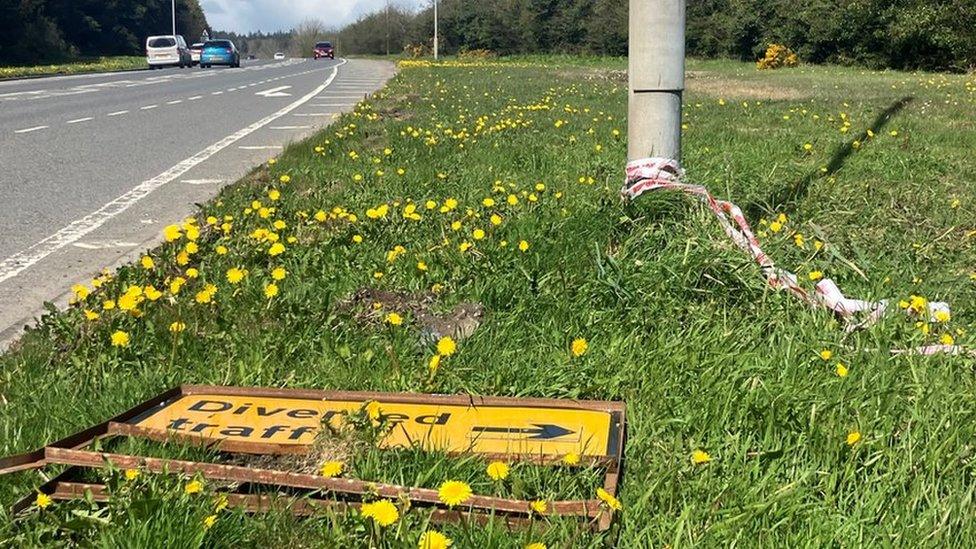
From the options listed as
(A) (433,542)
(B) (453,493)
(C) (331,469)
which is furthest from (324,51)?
(A) (433,542)

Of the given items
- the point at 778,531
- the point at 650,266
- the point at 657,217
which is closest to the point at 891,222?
the point at 657,217

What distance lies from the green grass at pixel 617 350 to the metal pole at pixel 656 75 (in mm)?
355

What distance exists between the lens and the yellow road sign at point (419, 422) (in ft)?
7.10

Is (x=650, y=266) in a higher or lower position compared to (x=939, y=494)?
higher

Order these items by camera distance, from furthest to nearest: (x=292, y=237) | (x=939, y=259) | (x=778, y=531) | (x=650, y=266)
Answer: (x=292, y=237) < (x=939, y=259) < (x=650, y=266) < (x=778, y=531)

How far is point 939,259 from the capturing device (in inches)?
146

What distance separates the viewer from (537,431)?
225cm

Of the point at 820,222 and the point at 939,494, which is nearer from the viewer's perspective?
the point at 939,494

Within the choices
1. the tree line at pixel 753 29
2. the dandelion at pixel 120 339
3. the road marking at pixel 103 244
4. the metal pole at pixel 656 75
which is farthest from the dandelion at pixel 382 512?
the tree line at pixel 753 29

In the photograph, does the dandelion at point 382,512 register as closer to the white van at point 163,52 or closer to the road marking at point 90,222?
the road marking at point 90,222

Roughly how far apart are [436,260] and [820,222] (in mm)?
2110

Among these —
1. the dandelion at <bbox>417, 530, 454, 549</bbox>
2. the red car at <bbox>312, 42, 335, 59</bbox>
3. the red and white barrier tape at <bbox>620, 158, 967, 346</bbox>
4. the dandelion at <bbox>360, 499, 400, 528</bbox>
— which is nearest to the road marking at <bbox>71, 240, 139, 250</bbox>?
the red and white barrier tape at <bbox>620, 158, 967, 346</bbox>

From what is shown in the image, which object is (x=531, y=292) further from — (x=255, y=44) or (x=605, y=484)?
(x=255, y=44)

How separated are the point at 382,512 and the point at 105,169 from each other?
7184 mm
